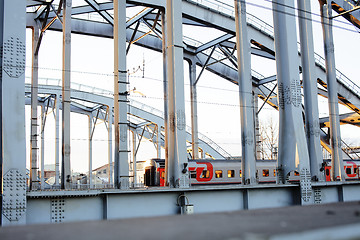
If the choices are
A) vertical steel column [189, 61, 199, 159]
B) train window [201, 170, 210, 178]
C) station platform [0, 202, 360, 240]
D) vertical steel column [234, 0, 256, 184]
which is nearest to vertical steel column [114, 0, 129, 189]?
vertical steel column [234, 0, 256, 184]

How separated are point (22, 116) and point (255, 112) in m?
34.8

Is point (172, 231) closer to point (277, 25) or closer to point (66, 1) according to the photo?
point (277, 25)

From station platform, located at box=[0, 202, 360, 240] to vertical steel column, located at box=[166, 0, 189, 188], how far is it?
12232mm

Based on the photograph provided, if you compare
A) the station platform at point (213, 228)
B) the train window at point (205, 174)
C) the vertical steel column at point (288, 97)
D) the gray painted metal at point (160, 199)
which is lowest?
the gray painted metal at point (160, 199)

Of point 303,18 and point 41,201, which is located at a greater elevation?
point 303,18

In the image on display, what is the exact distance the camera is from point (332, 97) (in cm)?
2619

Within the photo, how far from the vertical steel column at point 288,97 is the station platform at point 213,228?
11.8 metres

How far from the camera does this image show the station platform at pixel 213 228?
330 centimetres

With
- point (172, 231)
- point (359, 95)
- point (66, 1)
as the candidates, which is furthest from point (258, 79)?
point (172, 231)

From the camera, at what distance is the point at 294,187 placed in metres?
16.6

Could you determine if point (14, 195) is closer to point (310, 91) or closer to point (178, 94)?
point (178, 94)

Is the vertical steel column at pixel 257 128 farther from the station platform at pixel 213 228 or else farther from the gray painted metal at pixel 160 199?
the station platform at pixel 213 228

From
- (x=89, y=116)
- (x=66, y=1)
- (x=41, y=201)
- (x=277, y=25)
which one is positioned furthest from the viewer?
(x=89, y=116)

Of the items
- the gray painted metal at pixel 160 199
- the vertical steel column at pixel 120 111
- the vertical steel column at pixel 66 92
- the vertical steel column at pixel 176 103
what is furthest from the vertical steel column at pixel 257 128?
the vertical steel column at pixel 176 103
